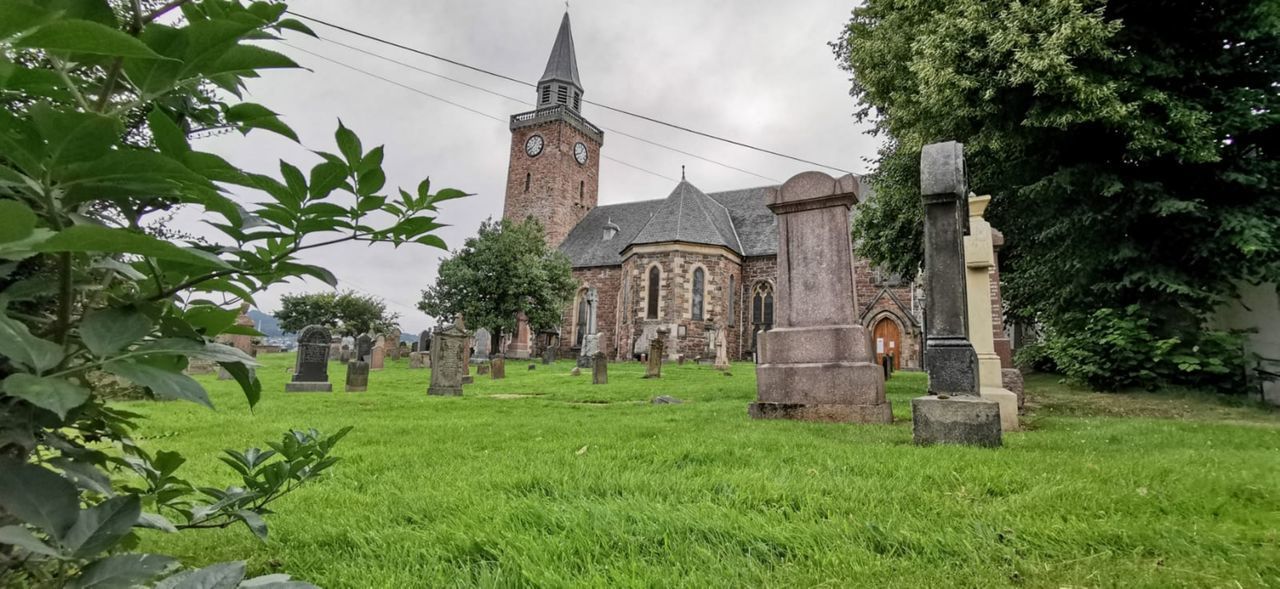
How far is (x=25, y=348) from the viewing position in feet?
1.94

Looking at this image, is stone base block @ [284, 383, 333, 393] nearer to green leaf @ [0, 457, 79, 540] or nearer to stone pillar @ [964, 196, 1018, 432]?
stone pillar @ [964, 196, 1018, 432]

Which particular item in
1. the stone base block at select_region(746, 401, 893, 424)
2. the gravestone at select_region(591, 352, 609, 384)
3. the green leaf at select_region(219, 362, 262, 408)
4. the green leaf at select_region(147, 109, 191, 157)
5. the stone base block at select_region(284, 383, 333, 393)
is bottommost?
the stone base block at select_region(284, 383, 333, 393)

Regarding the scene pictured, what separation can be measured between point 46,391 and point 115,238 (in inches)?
6.5

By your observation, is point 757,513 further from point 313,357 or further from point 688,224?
point 688,224

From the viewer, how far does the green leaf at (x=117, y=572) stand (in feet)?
2.41

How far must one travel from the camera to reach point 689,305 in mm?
27766

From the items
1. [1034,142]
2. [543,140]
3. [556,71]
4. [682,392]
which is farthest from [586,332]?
[1034,142]

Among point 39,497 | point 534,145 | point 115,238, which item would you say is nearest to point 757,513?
point 39,497

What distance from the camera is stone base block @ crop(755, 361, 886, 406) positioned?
6273 mm

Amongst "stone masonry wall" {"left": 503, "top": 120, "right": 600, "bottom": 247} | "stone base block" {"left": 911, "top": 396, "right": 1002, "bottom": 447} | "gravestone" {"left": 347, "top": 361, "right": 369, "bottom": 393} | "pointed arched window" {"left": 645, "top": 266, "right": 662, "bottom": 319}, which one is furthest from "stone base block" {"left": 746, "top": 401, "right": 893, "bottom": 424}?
"stone masonry wall" {"left": 503, "top": 120, "right": 600, "bottom": 247}

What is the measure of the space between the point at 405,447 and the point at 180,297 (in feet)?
12.4

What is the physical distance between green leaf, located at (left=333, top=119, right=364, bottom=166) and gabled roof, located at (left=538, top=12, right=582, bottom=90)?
41.8m

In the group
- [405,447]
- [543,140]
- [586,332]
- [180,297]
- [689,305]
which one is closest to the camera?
[180,297]

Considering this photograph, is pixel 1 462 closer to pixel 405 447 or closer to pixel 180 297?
pixel 180 297
